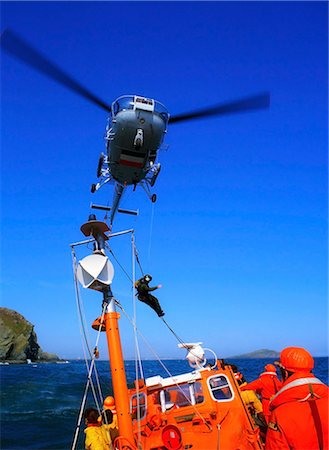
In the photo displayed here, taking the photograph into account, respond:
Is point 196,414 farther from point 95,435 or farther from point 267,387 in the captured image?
point 95,435

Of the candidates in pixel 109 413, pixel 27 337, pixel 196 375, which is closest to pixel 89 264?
pixel 109 413

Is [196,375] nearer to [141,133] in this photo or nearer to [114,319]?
[114,319]

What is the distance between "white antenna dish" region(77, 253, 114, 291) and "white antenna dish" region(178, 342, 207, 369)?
4.02m

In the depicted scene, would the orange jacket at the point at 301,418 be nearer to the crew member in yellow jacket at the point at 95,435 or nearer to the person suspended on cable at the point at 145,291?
the crew member in yellow jacket at the point at 95,435

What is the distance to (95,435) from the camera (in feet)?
24.9

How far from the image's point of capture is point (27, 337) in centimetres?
10988

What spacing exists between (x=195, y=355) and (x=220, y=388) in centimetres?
119

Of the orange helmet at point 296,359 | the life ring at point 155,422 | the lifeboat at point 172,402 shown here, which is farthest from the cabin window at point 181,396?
the orange helmet at point 296,359

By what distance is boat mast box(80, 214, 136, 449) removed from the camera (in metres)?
7.04

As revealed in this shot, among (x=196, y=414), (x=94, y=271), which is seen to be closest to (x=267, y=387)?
(x=196, y=414)

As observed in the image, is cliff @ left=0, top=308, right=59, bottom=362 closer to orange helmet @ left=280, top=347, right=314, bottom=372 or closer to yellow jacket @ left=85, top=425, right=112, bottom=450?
yellow jacket @ left=85, top=425, right=112, bottom=450

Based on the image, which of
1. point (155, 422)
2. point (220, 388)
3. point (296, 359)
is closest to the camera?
point (296, 359)

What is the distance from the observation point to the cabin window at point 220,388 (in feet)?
30.9

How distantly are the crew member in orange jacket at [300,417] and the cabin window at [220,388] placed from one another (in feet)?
20.3
